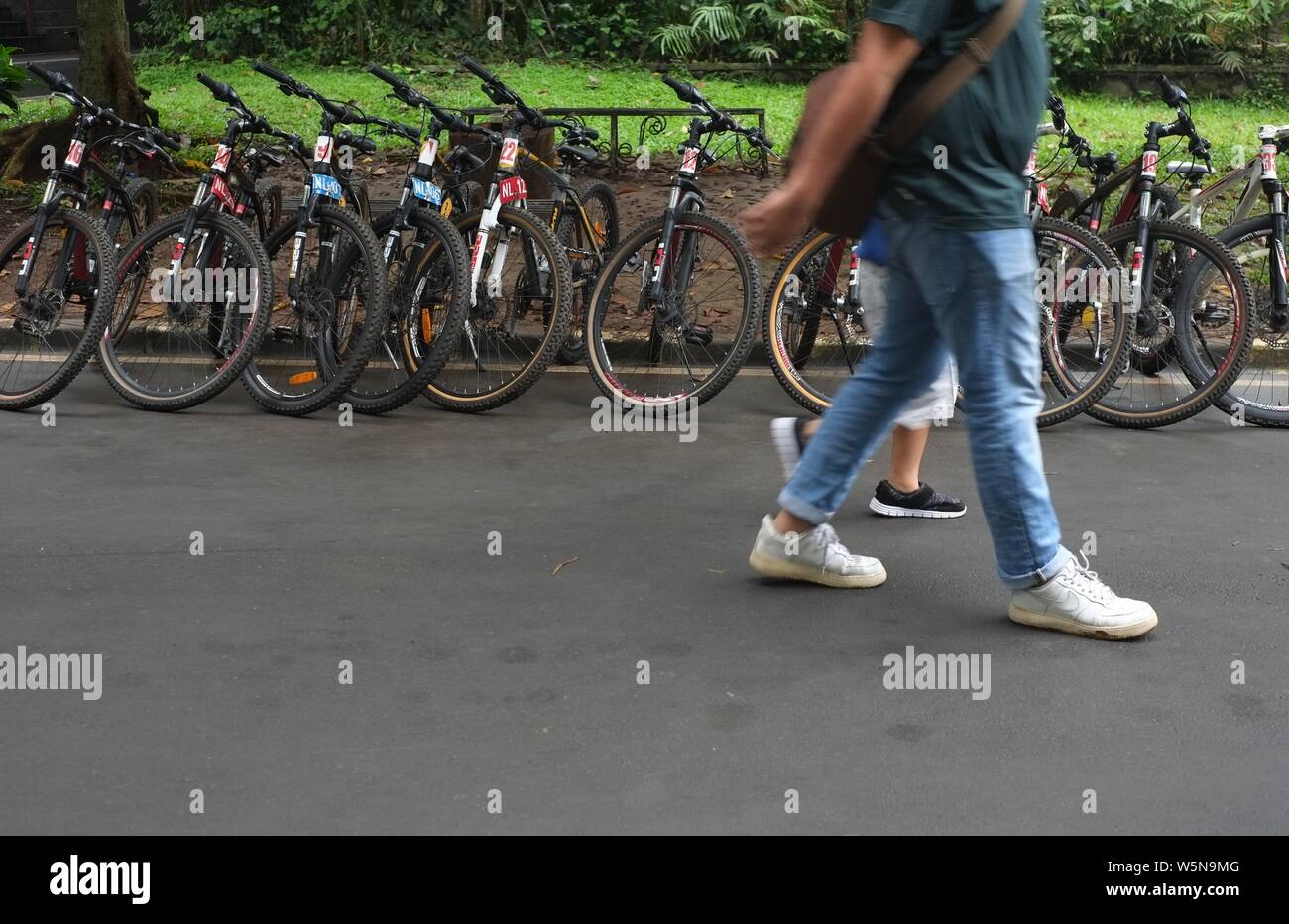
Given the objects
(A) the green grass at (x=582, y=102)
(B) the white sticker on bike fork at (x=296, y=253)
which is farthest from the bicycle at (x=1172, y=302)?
(A) the green grass at (x=582, y=102)

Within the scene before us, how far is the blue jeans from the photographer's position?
4.03 meters

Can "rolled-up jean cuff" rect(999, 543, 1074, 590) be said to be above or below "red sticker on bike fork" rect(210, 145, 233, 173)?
below

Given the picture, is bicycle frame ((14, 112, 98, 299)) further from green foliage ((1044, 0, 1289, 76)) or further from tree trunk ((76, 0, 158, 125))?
green foliage ((1044, 0, 1289, 76))

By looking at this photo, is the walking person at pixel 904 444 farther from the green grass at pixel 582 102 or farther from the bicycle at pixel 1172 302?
the green grass at pixel 582 102

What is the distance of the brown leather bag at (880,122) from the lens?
387 cm

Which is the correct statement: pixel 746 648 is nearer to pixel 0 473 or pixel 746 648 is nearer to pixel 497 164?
pixel 0 473

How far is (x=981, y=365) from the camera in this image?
4.07 m

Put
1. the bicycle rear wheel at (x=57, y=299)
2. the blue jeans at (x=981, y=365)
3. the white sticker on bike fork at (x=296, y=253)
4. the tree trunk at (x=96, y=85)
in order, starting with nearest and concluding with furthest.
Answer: the blue jeans at (x=981, y=365)
the bicycle rear wheel at (x=57, y=299)
the white sticker on bike fork at (x=296, y=253)
the tree trunk at (x=96, y=85)

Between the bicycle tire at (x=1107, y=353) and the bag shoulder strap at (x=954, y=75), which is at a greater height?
the bag shoulder strap at (x=954, y=75)

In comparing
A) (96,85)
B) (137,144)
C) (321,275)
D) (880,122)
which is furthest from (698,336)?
(96,85)

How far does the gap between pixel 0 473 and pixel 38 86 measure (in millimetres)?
19363

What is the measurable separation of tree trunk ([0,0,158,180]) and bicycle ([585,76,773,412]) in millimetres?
5748

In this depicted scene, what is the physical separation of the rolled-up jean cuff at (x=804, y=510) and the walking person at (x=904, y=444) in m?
0.27

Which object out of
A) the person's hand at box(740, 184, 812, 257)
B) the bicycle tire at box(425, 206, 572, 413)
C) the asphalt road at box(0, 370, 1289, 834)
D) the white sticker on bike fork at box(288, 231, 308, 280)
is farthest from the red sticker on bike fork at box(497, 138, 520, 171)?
the person's hand at box(740, 184, 812, 257)
